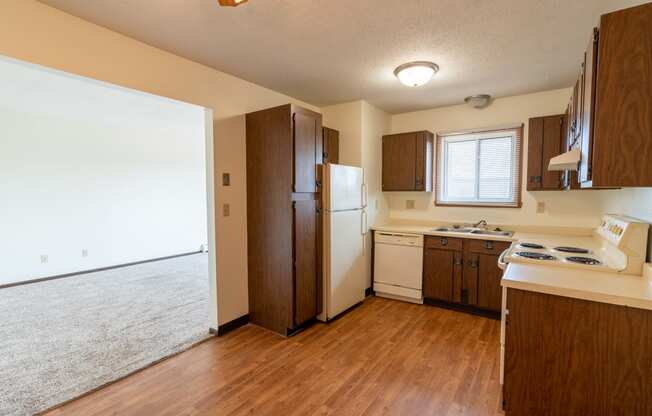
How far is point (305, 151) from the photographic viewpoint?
2.86 m

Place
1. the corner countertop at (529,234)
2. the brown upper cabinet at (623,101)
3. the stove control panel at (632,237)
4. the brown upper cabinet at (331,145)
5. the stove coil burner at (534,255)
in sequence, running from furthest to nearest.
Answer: the brown upper cabinet at (331,145)
the corner countertop at (529,234)
the stove coil burner at (534,255)
the stove control panel at (632,237)
the brown upper cabinet at (623,101)

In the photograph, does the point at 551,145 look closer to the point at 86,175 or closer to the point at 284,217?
the point at 284,217

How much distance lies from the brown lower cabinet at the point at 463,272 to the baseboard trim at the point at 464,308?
4 cm

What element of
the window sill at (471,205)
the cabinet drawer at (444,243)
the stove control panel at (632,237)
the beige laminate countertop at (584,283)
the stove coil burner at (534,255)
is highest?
the window sill at (471,205)

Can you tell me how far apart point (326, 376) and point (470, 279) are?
1.98 metres

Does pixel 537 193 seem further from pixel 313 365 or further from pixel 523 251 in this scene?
pixel 313 365

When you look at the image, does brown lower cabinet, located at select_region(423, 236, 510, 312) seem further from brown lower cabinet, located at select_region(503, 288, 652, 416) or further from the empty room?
brown lower cabinet, located at select_region(503, 288, 652, 416)

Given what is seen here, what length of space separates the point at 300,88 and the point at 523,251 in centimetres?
265

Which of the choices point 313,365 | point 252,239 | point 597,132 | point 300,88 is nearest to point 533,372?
point 597,132

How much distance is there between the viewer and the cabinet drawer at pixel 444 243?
336 cm

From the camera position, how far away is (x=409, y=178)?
3977 millimetres

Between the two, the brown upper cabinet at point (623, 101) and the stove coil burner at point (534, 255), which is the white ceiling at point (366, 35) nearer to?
the brown upper cabinet at point (623, 101)

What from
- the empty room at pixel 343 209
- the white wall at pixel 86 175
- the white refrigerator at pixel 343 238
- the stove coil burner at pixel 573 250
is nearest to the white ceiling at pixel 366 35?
the empty room at pixel 343 209

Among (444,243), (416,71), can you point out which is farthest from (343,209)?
(416,71)
